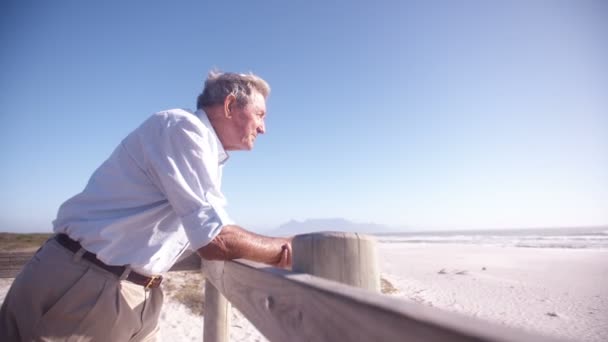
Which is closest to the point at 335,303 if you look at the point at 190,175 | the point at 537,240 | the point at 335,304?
the point at 335,304

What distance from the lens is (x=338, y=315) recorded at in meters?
0.61

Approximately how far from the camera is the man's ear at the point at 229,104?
69.6 inches

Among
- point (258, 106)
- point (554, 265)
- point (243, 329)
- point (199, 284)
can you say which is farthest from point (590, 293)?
point (258, 106)

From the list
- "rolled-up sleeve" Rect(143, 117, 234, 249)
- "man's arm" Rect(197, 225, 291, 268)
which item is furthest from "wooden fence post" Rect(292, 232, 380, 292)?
"rolled-up sleeve" Rect(143, 117, 234, 249)

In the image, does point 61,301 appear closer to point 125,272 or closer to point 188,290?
point 125,272

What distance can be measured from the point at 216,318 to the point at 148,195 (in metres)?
1.11

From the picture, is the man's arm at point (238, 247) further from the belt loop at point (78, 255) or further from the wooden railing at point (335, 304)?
the belt loop at point (78, 255)

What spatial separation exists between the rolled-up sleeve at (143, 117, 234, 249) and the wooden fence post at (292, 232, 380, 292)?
44 cm

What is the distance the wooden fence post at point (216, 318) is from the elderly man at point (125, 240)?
58cm

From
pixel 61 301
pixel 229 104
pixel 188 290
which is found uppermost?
pixel 229 104

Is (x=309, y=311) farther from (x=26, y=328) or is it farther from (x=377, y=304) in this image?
(x=26, y=328)

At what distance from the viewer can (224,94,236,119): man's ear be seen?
1.77 meters

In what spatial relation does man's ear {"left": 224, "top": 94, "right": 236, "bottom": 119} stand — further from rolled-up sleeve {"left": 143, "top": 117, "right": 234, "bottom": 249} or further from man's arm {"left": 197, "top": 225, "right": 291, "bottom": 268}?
man's arm {"left": 197, "top": 225, "right": 291, "bottom": 268}

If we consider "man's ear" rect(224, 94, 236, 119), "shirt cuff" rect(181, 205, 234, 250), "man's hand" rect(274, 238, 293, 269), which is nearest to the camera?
"shirt cuff" rect(181, 205, 234, 250)
